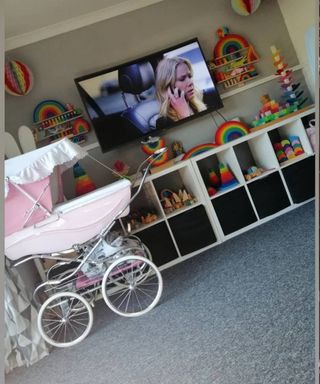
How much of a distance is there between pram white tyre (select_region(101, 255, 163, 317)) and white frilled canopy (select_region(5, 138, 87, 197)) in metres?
0.68

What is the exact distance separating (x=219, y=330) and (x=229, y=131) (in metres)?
1.81

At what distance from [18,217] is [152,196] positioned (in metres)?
1.20

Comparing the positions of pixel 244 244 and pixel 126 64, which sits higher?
pixel 126 64

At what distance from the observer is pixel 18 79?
125 inches

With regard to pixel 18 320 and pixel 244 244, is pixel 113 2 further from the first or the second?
pixel 18 320

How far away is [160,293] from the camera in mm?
2482

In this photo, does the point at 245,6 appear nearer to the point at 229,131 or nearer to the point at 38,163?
the point at 229,131

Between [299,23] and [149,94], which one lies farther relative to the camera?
[299,23]

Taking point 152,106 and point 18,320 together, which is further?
point 152,106

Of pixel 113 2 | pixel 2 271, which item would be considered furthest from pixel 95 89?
pixel 2 271

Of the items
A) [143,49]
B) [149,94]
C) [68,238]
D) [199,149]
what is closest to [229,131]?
[199,149]

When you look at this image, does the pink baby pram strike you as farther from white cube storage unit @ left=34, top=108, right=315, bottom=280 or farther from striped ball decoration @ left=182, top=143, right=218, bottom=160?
striped ball decoration @ left=182, top=143, right=218, bottom=160

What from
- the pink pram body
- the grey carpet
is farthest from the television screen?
the grey carpet

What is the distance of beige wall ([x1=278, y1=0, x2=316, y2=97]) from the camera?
3.52 m
